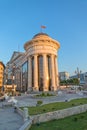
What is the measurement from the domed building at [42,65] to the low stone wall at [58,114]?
152ft

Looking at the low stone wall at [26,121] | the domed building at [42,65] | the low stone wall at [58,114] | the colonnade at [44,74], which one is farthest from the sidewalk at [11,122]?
the domed building at [42,65]

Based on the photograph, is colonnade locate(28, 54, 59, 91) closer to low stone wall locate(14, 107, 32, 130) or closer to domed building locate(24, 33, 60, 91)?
domed building locate(24, 33, 60, 91)

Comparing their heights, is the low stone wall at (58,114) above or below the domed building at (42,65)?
below

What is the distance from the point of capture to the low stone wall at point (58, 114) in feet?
49.7

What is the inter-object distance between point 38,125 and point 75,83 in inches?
4214

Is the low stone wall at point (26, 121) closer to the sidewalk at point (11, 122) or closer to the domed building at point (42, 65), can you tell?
the sidewalk at point (11, 122)

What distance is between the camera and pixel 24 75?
260ft

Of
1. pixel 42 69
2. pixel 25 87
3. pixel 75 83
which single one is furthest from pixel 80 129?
pixel 75 83

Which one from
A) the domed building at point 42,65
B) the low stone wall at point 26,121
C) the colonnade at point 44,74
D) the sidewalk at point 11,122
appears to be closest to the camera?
the low stone wall at point 26,121

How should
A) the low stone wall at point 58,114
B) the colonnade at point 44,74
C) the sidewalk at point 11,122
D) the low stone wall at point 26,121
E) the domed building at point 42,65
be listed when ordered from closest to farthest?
the low stone wall at point 26,121 < the sidewalk at point 11,122 < the low stone wall at point 58,114 < the colonnade at point 44,74 < the domed building at point 42,65

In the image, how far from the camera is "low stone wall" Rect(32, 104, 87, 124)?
1515 cm

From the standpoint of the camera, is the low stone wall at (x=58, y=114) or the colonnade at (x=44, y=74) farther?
the colonnade at (x=44, y=74)

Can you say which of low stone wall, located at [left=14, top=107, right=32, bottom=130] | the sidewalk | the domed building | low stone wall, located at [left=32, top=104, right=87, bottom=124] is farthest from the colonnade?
low stone wall, located at [left=14, top=107, right=32, bottom=130]

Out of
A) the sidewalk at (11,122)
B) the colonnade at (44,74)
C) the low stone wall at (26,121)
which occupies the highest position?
the colonnade at (44,74)
